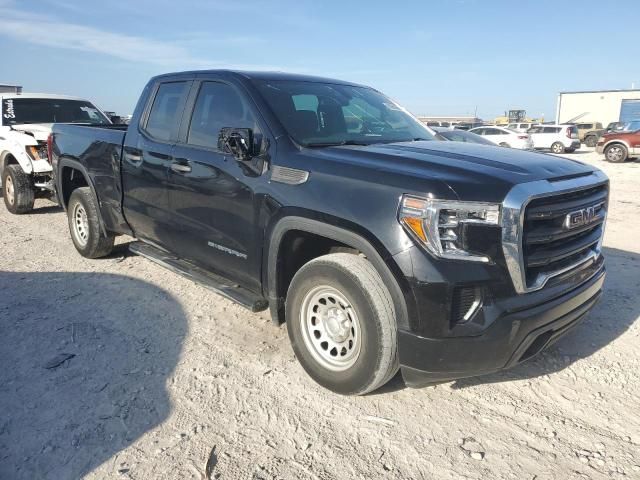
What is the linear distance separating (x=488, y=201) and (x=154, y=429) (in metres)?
2.16

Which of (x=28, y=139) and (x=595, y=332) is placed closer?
(x=595, y=332)

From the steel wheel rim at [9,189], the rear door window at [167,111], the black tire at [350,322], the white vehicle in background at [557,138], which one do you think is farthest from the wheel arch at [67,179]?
the white vehicle in background at [557,138]

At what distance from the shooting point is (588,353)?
11.7 feet

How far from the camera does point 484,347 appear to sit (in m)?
2.54

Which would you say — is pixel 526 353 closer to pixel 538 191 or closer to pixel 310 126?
pixel 538 191

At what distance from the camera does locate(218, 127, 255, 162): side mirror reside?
Result: 3197 millimetres

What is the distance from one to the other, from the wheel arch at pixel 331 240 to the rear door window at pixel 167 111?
1583 millimetres

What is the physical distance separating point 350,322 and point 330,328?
0.55 ft

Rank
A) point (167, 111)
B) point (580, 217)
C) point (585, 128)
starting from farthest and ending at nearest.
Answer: point (585, 128) < point (167, 111) < point (580, 217)

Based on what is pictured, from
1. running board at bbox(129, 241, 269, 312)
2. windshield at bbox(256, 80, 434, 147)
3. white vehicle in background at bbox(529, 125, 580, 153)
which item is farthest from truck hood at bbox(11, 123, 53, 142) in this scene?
white vehicle in background at bbox(529, 125, 580, 153)

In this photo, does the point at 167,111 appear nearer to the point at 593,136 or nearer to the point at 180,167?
the point at 180,167

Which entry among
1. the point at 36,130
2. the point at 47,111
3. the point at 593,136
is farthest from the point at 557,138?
the point at 36,130

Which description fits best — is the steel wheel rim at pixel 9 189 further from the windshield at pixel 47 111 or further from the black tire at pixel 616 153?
the black tire at pixel 616 153

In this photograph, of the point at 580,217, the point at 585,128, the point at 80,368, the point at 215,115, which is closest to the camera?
the point at 580,217
